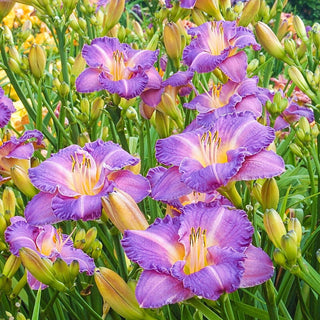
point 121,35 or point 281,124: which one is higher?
point 121,35

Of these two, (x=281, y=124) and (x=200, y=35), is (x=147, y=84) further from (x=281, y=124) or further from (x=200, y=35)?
(x=281, y=124)

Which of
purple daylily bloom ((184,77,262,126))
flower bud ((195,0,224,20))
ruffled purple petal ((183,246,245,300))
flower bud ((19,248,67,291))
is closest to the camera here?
ruffled purple petal ((183,246,245,300))

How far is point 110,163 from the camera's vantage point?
79 centimetres

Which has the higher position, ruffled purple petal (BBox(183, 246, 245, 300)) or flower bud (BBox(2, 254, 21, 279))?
ruffled purple petal (BBox(183, 246, 245, 300))

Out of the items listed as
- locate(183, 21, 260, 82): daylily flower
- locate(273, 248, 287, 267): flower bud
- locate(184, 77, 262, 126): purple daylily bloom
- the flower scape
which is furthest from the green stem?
locate(183, 21, 260, 82): daylily flower

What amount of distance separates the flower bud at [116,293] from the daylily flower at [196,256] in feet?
0.16

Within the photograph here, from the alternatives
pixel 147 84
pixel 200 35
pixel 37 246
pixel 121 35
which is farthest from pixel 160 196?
pixel 121 35

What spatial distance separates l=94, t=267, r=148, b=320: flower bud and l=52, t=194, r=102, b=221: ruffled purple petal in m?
0.08

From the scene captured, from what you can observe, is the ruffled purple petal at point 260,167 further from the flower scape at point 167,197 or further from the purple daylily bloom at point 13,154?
the purple daylily bloom at point 13,154

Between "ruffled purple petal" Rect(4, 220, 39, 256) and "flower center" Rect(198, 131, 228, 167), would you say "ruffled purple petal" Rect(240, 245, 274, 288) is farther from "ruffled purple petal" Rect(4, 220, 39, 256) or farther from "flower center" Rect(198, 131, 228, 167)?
"ruffled purple petal" Rect(4, 220, 39, 256)

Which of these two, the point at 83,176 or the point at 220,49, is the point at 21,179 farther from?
the point at 220,49

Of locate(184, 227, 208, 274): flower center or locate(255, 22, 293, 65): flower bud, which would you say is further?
locate(255, 22, 293, 65): flower bud

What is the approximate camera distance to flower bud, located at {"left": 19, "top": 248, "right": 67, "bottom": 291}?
0.68 meters

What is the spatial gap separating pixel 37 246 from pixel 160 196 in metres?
0.25
